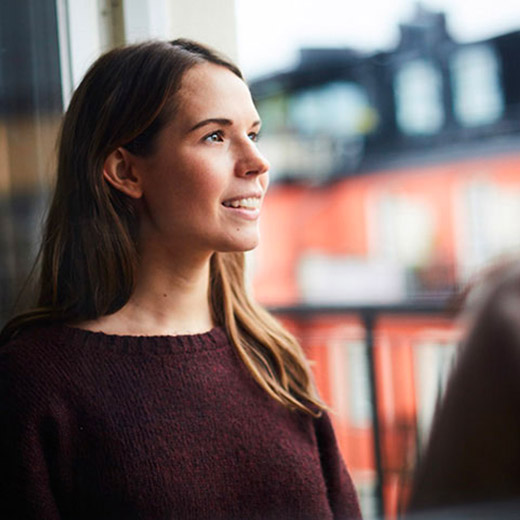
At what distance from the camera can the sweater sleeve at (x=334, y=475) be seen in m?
0.87

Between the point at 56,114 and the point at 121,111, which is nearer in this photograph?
the point at 121,111

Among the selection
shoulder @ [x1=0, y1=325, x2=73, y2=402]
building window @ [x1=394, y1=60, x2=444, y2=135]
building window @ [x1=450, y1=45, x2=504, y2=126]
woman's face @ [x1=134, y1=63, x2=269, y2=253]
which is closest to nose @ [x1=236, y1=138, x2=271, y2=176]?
woman's face @ [x1=134, y1=63, x2=269, y2=253]

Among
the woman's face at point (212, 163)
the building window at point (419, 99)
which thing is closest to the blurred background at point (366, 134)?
the building window at point (419, 99)

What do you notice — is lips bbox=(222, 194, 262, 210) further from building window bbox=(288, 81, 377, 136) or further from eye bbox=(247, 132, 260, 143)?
building window bbox=(288, 81, 377, 136)

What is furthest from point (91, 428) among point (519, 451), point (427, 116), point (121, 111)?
point (427, 116)

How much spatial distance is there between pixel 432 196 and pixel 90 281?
525 centimetres

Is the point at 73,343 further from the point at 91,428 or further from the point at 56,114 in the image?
the point at 56,114

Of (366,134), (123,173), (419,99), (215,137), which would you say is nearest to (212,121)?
(215,137)

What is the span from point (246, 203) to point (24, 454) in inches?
13.7

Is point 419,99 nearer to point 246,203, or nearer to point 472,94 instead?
point 472,94

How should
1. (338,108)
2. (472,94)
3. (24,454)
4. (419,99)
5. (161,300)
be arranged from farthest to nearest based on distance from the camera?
(338,108)
(419,99)
(472,94)
(161,300)
(24,454)

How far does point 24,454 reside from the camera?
72cm

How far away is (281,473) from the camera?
0.81 metres

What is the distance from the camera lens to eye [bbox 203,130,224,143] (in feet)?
2.53
